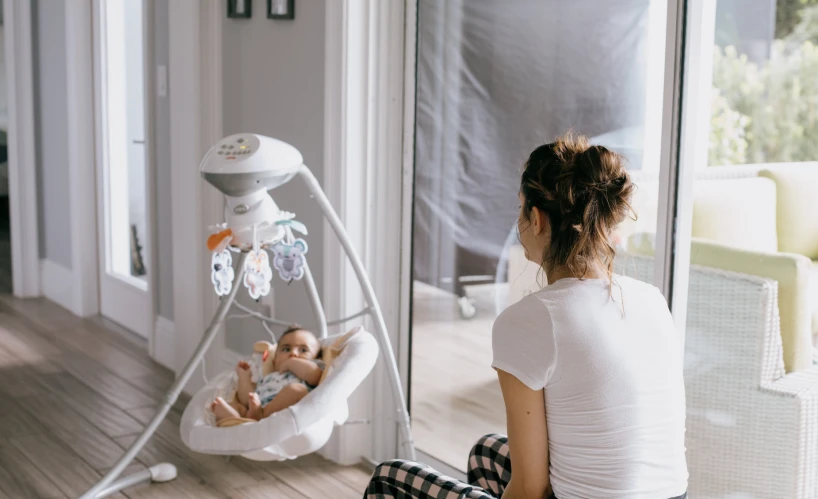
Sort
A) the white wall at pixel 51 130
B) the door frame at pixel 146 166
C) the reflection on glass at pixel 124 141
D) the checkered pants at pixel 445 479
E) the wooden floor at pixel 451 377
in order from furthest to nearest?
the white wall at pixel 51 130 < the reflection on glass at pixel 124 141 < the door frame at pixel 146 166 < the wooden floor at pixel 451 377 < the checkered pants at pixel 445 479

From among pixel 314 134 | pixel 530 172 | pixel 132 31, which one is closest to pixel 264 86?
pixel 314 134

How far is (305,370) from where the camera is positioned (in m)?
2.57

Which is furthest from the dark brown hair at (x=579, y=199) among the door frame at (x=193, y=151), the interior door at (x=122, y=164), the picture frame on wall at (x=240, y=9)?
the interior door at (x=122, y=164)

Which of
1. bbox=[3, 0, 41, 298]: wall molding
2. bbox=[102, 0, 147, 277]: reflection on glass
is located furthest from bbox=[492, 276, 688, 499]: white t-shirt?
bbox=[3, 0, 41, 298]: wall molding

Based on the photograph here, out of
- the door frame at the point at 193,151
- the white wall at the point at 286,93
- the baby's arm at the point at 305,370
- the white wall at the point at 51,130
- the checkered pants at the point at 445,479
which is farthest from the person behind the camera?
the white wall at the point at 51,130

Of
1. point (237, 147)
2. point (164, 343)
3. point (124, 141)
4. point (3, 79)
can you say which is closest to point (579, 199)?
point (237, 147)

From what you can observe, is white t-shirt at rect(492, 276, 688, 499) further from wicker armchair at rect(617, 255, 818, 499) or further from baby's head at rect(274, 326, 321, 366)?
baby's head at rect(274, 326, 321, 366)

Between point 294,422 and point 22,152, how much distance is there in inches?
146

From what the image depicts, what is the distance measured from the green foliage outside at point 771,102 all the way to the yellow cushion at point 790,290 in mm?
196

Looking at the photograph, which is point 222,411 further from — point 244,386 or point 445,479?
point 445,479

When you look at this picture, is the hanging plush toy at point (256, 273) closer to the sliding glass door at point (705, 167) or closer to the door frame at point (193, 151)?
the sliding glass door at point (705, 167)

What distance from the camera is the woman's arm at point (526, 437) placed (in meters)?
1.47

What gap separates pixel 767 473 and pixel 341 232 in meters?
1.15

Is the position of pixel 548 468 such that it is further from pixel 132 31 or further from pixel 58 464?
pixel 132 31
